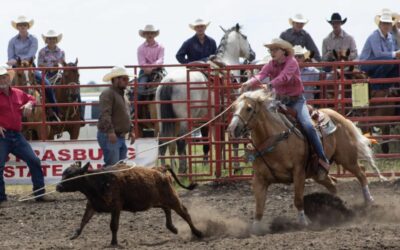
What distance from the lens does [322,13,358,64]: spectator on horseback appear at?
15.8 meters

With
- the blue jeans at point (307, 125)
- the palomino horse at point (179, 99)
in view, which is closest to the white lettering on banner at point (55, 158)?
the palomino horse at point (179, 99)

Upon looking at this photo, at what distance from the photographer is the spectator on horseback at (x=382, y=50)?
14.8 meters

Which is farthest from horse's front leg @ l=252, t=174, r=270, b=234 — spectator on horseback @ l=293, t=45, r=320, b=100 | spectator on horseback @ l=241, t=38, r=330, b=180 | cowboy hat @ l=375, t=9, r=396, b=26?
cowboy hat @ l=375, t=9, r=396, b=26

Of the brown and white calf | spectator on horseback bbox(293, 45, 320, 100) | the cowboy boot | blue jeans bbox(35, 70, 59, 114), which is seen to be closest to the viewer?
the brown and white calf

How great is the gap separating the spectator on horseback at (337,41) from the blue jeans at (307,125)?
524 centimetres

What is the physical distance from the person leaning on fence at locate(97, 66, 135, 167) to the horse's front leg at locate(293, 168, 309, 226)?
7.65 ft

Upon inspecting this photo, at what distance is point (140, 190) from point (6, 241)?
1.53m

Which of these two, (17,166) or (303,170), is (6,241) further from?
(17,166)

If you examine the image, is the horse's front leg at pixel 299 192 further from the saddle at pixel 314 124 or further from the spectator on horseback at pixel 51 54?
the spectator on horseback at pixel 51 54

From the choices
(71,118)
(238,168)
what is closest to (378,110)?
(238,168)

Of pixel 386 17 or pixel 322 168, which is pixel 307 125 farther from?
pixel 386 17

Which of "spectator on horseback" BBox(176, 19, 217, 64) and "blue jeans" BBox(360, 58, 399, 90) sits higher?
"spectator on horseback" BBox(176, 19, 217, 64)

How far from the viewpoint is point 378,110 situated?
48.9 feet

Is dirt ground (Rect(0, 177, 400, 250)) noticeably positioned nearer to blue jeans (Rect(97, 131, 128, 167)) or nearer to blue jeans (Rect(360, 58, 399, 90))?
blue jeans (Rect(97, 131, 128, 167))
